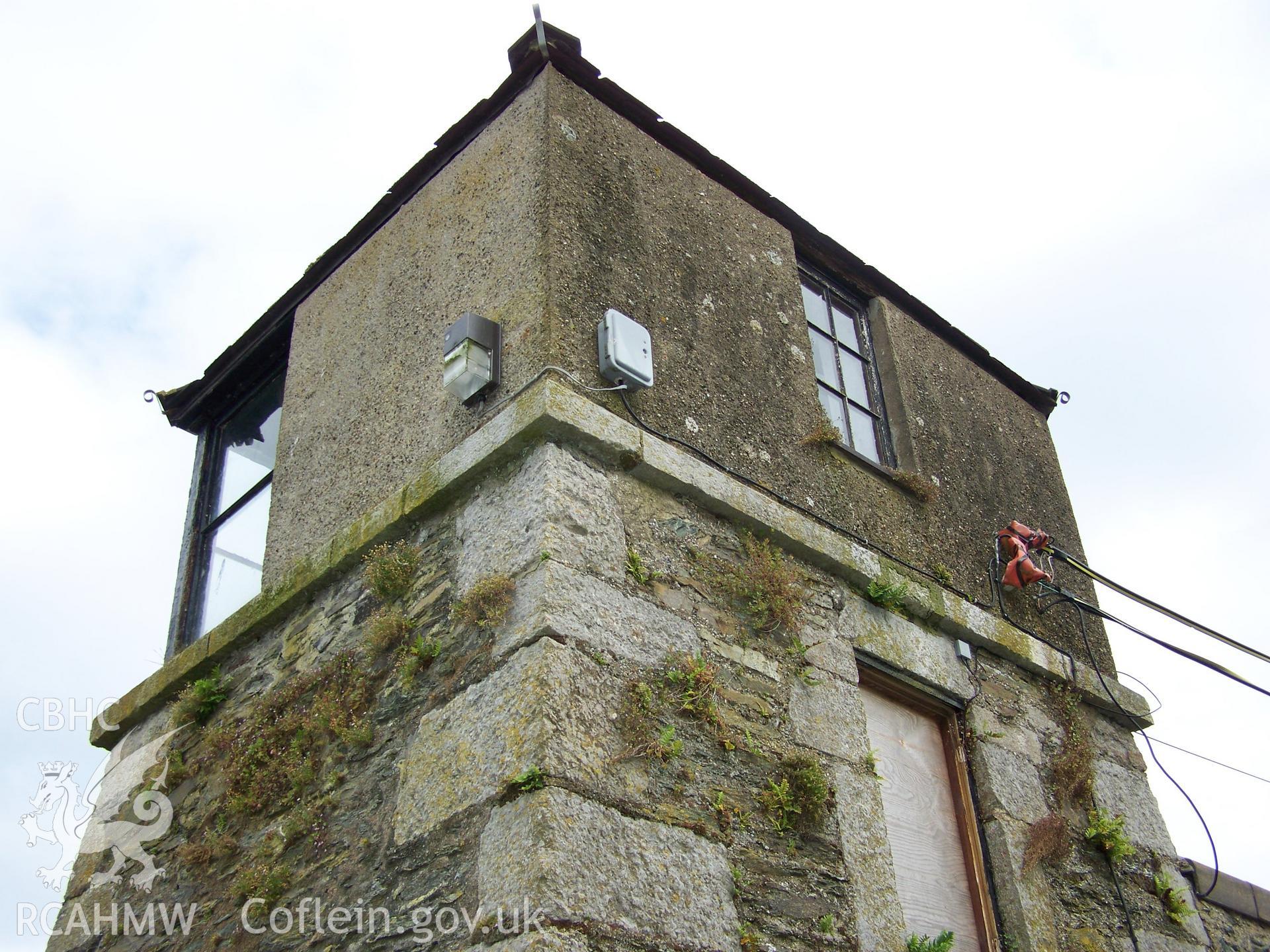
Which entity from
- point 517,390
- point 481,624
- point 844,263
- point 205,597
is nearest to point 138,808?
point 205,597

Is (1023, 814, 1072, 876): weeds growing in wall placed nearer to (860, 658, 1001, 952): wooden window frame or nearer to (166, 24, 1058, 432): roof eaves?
(860, 658, 1001, 952): wooden window frame

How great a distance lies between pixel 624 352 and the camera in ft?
16.1

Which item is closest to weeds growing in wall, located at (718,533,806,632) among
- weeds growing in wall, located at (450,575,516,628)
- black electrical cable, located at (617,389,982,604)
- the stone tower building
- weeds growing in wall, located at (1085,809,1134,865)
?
the stone tower building

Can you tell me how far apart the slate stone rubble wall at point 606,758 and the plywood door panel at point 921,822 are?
0.54 feet

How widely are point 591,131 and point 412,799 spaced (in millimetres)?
3208

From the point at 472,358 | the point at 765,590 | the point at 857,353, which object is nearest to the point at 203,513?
the point at 472,358

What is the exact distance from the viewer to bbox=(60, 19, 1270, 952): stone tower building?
4.05 m

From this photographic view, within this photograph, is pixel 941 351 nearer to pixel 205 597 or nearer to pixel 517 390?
pixel 517 390

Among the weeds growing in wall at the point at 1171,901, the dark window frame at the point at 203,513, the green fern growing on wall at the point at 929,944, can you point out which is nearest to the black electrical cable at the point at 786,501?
the weeds growing in wall at the point at 1171,901

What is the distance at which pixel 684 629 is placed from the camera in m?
4.56

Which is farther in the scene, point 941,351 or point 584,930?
point 941,351

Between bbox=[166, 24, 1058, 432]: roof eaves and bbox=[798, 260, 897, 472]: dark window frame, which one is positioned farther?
bbox=[798, 260, 897, 472]: dark window frame

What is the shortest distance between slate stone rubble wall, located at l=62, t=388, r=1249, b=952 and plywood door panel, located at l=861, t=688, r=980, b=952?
0.16 meters

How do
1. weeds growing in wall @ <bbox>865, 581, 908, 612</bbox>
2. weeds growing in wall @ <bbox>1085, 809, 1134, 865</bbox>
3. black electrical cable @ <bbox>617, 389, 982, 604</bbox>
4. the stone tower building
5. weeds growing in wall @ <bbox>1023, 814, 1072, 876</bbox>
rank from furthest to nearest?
1. weeds growing in wall @ <bbox>1085, 809, 1134, 865</bbox>
2. weeds growing in wall @ <bbox>865, 581, 908, 612</bbox>
3. weeds growing in wall @ <bbox>1023, 814, 1072, 876</bbox>
4. black electrical cable @ <bbox>617, 389, 982, 604</bbox>
5. the stone tower building
